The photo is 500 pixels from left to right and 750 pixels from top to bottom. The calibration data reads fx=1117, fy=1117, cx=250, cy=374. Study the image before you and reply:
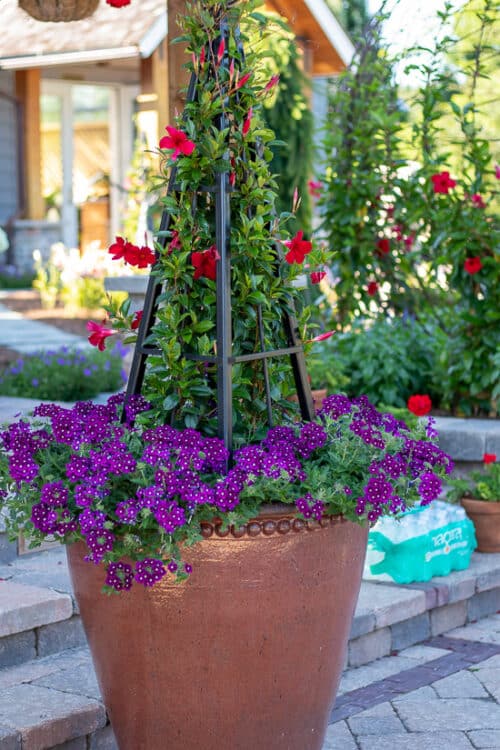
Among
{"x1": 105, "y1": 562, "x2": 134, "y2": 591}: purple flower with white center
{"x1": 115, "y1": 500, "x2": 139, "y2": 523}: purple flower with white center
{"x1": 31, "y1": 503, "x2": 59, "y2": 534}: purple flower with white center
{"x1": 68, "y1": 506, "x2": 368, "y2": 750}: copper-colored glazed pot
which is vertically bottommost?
{"x1": 68, "y1": 506, "x2": 368, "y2": 750}: copper-colored glazed pot

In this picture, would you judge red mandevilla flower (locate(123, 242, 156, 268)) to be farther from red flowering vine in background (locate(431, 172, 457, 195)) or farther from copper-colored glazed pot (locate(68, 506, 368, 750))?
red flowering vine in background (locate(431, 172, 457, 195))

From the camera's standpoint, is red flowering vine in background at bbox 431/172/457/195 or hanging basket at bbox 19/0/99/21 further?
red flowering vine in background at bbox 431/172/457/195

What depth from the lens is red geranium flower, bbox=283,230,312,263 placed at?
8.87 ft

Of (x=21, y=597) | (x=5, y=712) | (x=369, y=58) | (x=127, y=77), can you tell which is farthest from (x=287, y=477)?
(x=127, y=77)

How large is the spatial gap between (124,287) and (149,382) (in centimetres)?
338

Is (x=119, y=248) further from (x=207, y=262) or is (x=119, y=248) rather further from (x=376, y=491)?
(x=376, y=491)

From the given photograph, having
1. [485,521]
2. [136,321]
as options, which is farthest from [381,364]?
[136,321]

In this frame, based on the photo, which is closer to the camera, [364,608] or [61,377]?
[364,608]

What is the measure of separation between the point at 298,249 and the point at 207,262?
23cm

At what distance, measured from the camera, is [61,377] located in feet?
20.9

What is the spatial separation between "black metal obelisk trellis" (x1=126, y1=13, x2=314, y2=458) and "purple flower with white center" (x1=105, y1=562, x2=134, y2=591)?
38 centimetres

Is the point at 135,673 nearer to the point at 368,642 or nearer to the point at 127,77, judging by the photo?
the point at 368,642

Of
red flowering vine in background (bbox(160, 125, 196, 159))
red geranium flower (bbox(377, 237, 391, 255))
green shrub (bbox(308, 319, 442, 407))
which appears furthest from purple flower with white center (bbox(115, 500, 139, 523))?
red geranium flower (bbox(377, 237, 391, 255))

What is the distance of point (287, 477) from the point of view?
2.46m
